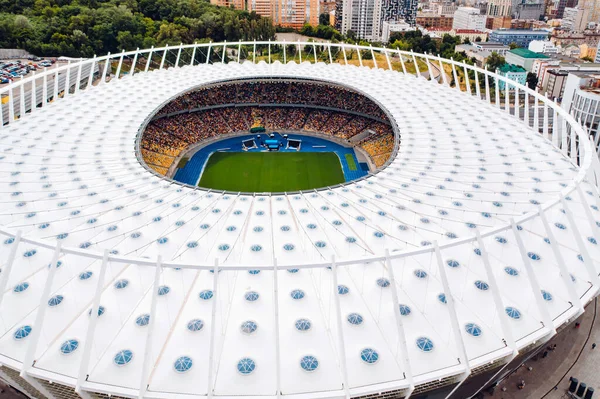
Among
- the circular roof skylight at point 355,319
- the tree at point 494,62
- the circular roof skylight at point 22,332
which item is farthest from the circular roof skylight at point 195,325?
the tree at point 494,62

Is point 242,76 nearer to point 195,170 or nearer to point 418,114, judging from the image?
point 195,170

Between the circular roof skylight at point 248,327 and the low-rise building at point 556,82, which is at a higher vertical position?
the low-rise building at point 556,82

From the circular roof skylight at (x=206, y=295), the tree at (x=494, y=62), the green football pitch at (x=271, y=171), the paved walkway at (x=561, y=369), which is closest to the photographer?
the circular roof skylight at (x=206, y=295)

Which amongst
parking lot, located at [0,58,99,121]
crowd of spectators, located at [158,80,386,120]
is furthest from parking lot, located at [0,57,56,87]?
crowd of spectators, located at [158,80,386,120]

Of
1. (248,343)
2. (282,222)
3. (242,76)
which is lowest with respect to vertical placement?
(248,343)

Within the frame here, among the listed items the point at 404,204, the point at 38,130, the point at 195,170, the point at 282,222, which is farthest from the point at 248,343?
the point at 195,170

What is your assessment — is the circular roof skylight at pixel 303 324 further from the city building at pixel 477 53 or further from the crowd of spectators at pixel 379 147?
the city building at pixel 477 53

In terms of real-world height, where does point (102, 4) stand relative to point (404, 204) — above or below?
above

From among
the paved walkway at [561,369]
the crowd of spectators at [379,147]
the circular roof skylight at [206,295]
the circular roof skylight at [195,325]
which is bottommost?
the paved walkway at [561,369]
